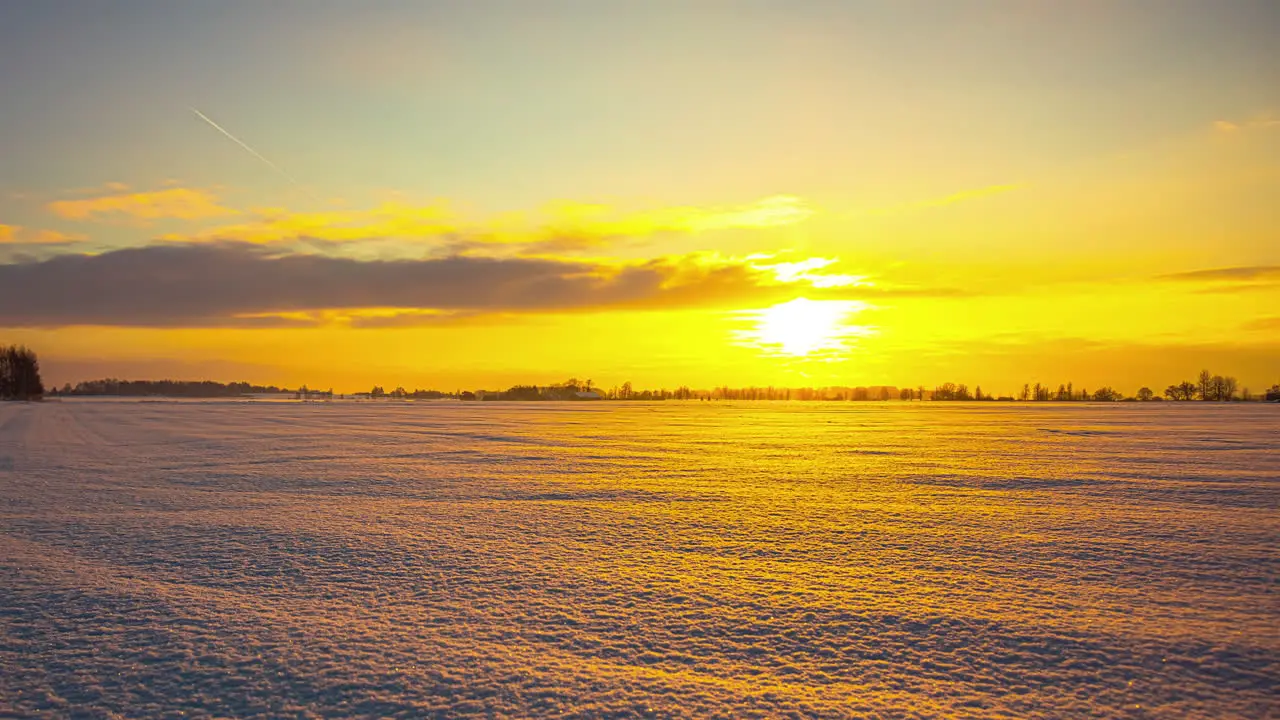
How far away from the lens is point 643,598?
503 cm

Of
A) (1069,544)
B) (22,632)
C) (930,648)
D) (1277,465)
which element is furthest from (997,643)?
(1277,465)

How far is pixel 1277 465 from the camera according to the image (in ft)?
43.0

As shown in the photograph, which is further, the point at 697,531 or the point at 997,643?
the point at 697,531

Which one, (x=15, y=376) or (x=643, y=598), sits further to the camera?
(x=15, y=376)

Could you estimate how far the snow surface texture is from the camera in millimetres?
3596

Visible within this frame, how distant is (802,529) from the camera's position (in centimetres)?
731

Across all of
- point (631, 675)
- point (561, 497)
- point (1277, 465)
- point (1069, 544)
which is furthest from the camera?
point (1277, 465)

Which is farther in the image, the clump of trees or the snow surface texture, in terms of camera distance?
the clump of trees

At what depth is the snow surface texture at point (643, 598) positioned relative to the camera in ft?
11.8

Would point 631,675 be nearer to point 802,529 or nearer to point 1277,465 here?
point 802,529

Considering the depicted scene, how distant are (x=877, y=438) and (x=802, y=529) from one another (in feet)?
48.4

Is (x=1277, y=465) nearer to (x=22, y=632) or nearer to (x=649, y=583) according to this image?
(x=649, y=583)

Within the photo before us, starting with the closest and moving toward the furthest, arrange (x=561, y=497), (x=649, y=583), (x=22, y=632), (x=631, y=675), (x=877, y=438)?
(x=631, y=675)
(x=22, y=632)
(x=649, y=583)
(x=561, y=497)
(x=877, y=438)

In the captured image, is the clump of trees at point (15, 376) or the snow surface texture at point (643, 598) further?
the clump of trees at point (15, 376)
